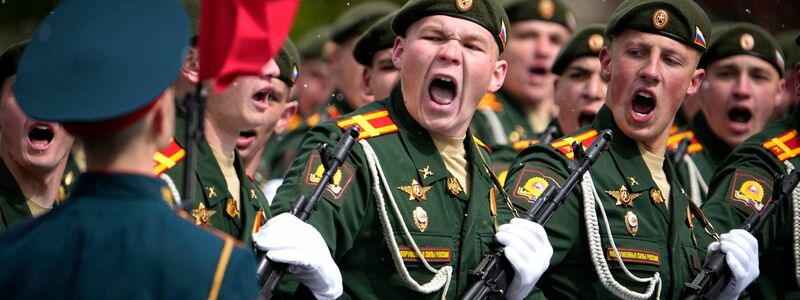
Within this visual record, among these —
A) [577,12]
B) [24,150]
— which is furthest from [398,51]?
[577,12]

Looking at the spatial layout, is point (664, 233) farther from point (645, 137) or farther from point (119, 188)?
point (119, 188)

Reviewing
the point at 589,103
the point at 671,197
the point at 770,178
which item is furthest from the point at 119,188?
the point at 589,103

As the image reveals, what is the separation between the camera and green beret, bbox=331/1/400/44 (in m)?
11.7

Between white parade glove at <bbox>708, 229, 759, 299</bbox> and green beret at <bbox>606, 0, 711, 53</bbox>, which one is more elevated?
green beret at <bbox>606, 0, 711, 53</bbox>

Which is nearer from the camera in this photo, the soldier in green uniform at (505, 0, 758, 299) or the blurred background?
the soldier in green uniform at (505, 0, 758, 299)

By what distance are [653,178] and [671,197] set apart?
0.42 feet

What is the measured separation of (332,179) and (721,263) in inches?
87.8

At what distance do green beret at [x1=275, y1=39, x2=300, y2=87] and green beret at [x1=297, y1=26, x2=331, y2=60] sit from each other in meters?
8.78

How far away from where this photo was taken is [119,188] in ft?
12.6

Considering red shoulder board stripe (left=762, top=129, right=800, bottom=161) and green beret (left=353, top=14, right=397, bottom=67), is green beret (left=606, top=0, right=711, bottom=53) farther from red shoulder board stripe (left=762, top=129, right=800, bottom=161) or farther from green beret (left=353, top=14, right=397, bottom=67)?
green beret (left=353, top=14, right=397, bottom=67)

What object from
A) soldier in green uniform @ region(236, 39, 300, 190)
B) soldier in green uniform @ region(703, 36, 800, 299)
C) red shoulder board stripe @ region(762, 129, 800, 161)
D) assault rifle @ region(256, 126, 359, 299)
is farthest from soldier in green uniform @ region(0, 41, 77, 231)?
red shoulder board stripe @ region(762, 129, 800, 161)

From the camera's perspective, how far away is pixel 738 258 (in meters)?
7.29

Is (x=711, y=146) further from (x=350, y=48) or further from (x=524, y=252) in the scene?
(x=524, y=252)

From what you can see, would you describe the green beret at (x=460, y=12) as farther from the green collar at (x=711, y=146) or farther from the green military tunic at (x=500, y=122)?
the green military tunic at (x=500, y=122)
